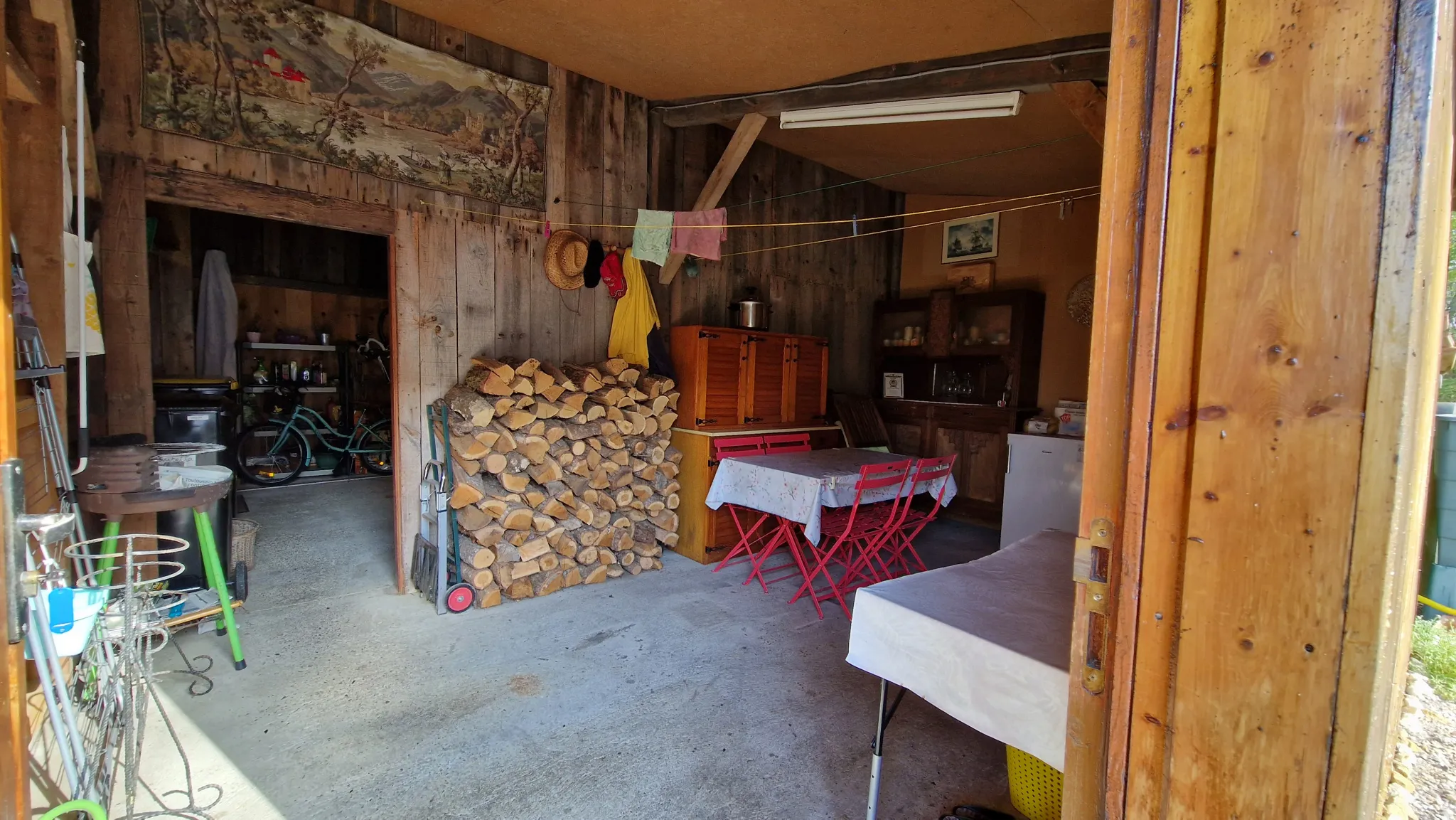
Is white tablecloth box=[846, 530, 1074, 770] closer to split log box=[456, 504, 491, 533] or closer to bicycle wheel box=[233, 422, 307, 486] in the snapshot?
split log box=[456, 504, 491, 533]

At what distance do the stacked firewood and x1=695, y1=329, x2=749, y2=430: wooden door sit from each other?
0.72ft

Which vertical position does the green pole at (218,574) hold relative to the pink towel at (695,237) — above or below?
below

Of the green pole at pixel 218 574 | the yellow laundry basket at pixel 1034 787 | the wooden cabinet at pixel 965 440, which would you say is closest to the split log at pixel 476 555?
the green pole at pixel 218 574

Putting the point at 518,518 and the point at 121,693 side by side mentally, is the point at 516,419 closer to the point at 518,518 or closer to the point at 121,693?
the point at 518,518

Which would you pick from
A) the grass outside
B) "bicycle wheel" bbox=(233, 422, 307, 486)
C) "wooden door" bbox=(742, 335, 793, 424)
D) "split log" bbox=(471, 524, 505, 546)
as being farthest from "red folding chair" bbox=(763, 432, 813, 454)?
"bicycle wheel" bbox=(233, 422, 307, 486)

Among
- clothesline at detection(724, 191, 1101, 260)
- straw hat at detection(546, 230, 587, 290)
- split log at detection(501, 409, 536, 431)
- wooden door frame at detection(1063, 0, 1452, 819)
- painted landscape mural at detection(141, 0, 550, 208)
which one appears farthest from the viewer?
clothesline at detection(724, 191, 1101, 260)

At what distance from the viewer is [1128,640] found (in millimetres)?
944

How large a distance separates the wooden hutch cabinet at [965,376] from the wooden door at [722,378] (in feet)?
6.68

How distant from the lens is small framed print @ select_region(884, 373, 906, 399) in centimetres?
593

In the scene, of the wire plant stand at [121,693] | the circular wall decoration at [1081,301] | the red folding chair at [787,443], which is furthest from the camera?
the circular wall decoration at [1081,301]

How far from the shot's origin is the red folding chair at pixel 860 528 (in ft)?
10.7

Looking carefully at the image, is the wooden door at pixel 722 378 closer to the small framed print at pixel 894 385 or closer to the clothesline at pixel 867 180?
the clothesline at pixel 867 180

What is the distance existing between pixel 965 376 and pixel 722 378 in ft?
8.99

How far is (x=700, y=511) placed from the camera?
4098 mm
